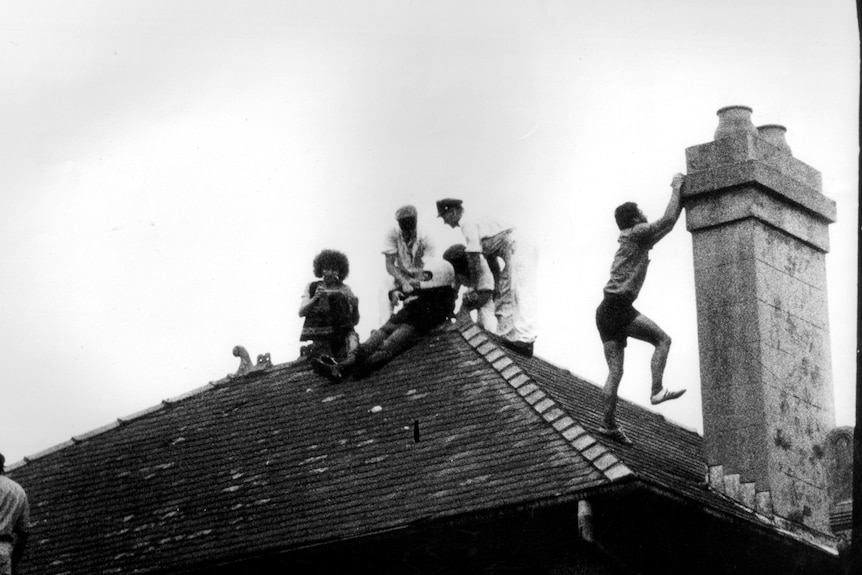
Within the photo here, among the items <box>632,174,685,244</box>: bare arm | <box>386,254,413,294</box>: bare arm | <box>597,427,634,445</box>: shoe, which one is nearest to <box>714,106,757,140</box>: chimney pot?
<box>632,174,685,244</box>: bare arm

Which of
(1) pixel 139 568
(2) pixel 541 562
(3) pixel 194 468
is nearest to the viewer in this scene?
(2) pixel 541 562

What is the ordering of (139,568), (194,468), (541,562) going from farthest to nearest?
(194,468) < (139,568) < (541,562)

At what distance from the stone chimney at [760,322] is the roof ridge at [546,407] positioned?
1953mm

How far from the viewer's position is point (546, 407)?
79.5 ft

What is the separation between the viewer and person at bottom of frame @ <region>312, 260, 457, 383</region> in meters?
27.0

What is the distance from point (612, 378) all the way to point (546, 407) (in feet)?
2.59

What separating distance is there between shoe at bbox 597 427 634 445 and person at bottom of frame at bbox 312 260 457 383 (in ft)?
11.7

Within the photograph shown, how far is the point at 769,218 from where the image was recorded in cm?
2572

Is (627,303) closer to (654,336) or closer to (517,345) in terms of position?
(654,336)

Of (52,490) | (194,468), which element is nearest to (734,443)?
(194,468)

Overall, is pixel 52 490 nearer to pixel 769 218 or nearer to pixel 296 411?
→ pixel 296 411

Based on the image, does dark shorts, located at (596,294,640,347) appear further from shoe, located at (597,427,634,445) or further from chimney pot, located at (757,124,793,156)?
chimney pot, located at (757,124,793,156)

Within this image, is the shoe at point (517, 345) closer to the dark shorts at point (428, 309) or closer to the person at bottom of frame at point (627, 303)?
the dark shorts at point (428, 309)

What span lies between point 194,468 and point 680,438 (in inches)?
227
